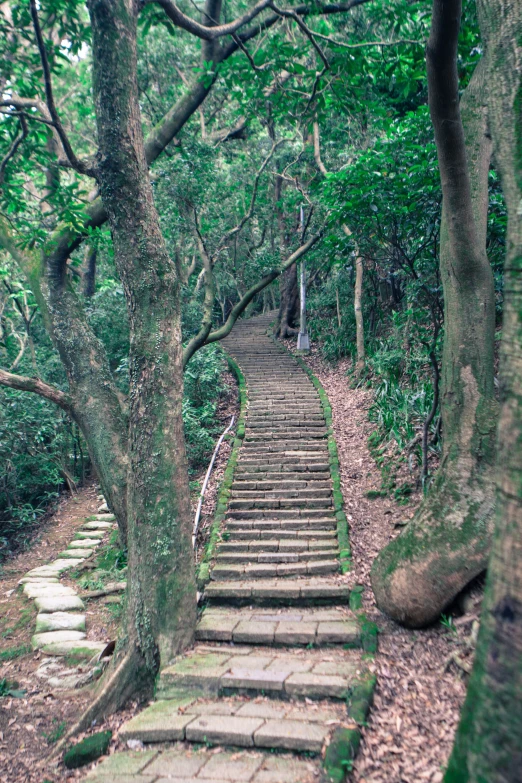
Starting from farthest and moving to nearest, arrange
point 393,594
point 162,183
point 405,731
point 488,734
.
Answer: point 162,183 → point 393,594 → point 405,731 → point 488,734

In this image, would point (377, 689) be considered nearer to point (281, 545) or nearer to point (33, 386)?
point (281, 545)

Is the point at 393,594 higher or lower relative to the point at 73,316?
lower

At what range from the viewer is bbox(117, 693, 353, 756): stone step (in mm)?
3326

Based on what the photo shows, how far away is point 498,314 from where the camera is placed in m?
8.98

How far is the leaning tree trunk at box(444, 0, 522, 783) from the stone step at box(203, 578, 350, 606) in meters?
3.86

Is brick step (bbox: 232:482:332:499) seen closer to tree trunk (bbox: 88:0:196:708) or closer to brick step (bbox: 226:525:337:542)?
brick step (bbox: 226:525:337:542)

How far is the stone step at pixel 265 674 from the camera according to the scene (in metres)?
4.11

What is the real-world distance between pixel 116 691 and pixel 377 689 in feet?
7.25

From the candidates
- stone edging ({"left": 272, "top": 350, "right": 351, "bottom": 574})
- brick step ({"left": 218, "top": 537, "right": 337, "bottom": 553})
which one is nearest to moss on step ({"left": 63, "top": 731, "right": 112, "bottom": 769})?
brick step ({"left": 218, "top": 537, "right": 337, "bottom": 553})

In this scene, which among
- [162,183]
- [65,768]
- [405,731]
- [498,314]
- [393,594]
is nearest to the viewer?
[405,731]

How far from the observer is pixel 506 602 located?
1.97 m

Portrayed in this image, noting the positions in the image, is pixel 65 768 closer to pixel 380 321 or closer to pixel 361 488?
pixel 361 488

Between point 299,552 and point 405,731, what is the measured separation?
140 inches

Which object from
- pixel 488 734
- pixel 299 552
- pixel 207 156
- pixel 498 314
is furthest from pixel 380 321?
pixel 488 734
